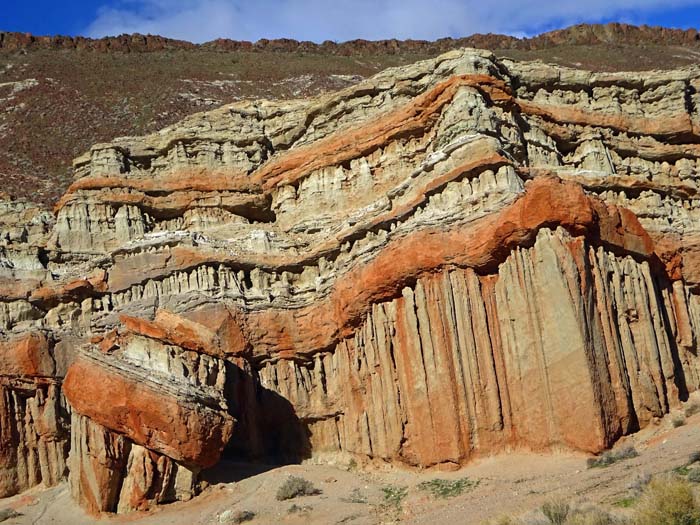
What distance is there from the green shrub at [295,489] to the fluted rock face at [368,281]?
2.36m

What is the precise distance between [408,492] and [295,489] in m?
3.22

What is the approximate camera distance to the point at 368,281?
29.5 m

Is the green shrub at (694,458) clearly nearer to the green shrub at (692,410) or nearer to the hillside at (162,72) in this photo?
the green shrub at (692,410)

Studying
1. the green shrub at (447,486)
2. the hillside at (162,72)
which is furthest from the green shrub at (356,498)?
the hillside at (162,72)

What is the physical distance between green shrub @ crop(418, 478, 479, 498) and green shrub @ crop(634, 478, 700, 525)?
8.70 metres

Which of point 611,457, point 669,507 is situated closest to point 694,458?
point 669,507

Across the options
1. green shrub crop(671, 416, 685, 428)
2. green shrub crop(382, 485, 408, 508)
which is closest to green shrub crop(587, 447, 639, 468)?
green shrub crop(671, 416, 685, 428)

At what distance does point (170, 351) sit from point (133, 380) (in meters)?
2.46

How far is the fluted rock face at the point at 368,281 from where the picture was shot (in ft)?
83.8

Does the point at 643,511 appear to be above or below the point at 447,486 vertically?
above

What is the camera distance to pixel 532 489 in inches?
802

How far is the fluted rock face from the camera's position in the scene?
83.8 ft

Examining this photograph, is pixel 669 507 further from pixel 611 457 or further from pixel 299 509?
pixel 299 509

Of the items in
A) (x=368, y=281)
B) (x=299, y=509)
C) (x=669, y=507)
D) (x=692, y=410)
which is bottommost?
(x=299, y=509)
